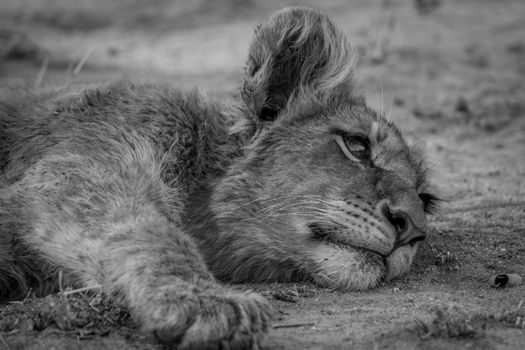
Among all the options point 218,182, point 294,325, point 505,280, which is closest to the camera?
point 294,325

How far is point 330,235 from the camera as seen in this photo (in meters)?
4.26

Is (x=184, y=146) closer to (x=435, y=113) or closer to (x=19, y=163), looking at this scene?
(x=19, y=163)

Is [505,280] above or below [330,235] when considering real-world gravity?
below

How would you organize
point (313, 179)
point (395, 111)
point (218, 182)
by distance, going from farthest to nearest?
point (395, 111), point (218, 182), point (313, 179)

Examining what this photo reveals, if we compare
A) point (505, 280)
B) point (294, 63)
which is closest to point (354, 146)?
point (294, 63)

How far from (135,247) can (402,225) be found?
1.57m

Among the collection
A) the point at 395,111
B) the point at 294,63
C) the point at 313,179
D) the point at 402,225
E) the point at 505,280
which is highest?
the point at 294,63

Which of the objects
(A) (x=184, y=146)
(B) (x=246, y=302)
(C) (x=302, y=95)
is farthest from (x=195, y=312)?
(C) (x=302, y=95)

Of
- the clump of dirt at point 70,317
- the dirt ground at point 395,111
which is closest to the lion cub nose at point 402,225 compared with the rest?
the dirt ground at point 395,111

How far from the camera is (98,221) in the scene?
395 centimetres

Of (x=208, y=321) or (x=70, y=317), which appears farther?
(x=70, y=317)

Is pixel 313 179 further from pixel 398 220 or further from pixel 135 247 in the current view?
pixel 135 247

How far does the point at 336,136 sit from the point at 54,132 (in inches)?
69.7

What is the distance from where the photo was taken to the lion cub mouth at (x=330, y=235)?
422 centimetres
